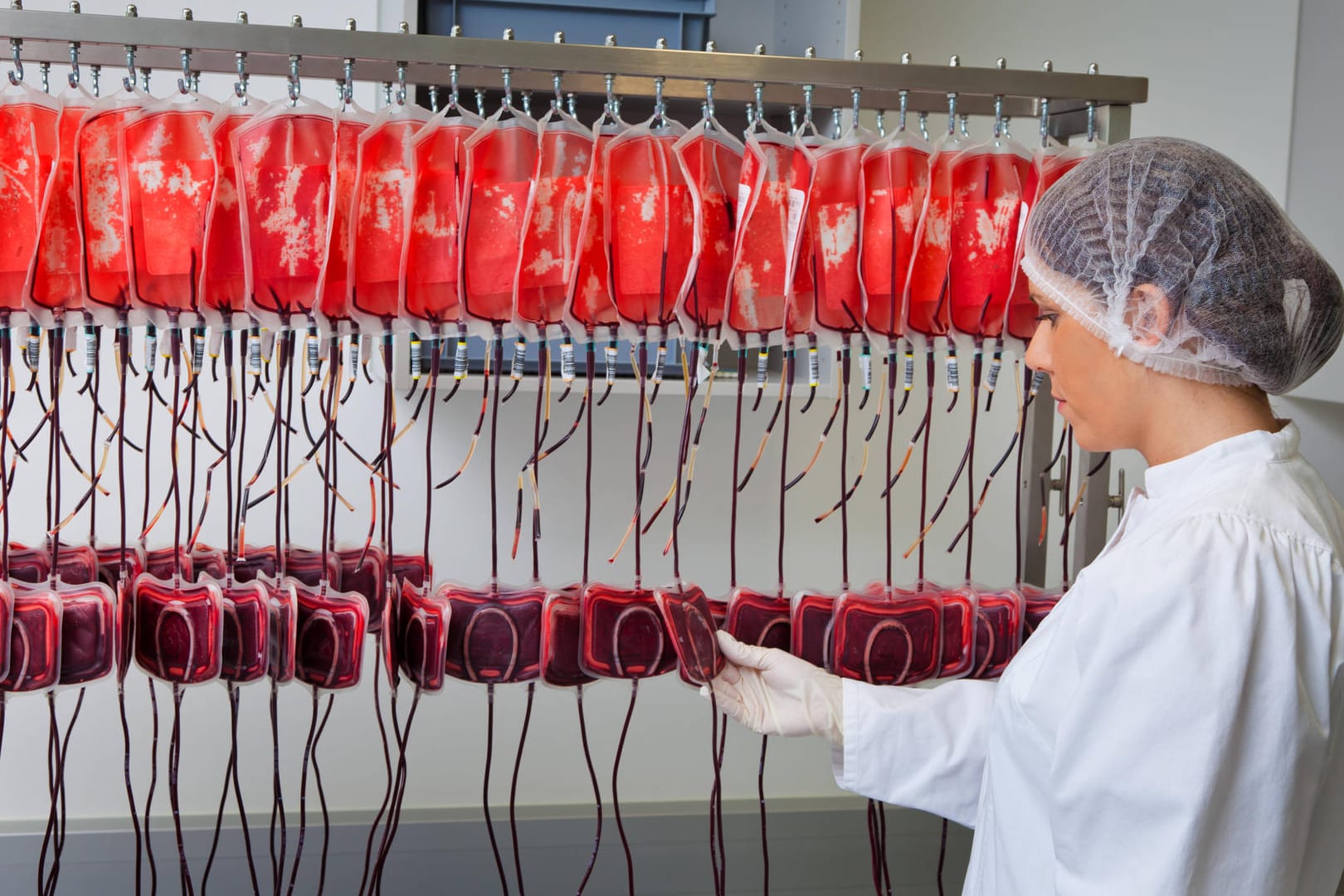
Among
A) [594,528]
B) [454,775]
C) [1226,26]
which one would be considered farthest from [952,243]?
[454,775]

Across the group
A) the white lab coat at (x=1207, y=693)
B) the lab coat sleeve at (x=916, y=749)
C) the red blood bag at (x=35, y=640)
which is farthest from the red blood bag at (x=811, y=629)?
the red blood bag at (x=35, y=640)

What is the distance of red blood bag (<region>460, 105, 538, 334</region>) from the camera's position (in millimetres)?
1162

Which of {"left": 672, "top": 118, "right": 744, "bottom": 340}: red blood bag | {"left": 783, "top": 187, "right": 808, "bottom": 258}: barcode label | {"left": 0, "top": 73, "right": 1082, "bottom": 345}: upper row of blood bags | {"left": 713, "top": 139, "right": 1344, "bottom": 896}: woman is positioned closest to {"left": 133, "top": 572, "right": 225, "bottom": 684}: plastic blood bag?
{"left": 0, "top": 73, "right": 1082, "bottom": 345}: upper row of blood bags

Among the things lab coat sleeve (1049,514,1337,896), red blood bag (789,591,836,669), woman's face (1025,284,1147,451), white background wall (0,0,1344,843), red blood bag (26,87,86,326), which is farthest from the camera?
white background wall (0,0,1344,843)

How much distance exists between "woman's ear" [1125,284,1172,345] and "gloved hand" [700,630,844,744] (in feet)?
1.75

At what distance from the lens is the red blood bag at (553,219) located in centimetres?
117

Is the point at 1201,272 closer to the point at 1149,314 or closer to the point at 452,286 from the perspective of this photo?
the point at 1149,314

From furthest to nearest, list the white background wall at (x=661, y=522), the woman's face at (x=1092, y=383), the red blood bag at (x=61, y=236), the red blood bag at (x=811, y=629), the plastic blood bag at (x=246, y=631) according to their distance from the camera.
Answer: the white background wall at (x=661, y=522), the red blood bag at (x=811, y=629), the plastic blood bag at (x=246, y=631), the red blood bag at (x=61, y=236), the woman's face at (x=1092, y=383)

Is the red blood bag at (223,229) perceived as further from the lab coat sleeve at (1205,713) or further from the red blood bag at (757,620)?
the lab coat sleeve at (1205,713)

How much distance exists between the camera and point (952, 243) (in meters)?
1.25

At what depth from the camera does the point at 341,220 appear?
115 centimetres

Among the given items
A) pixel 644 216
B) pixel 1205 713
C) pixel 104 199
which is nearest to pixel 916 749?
pixel 1205 713

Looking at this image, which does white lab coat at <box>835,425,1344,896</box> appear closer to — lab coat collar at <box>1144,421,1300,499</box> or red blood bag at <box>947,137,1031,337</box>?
lab coat collar at <box>1144,421,1300,499</box>

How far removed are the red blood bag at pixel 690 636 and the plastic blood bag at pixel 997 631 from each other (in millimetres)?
336
